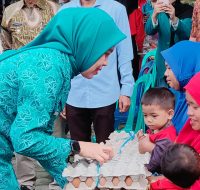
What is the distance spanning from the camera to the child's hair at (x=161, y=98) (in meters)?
3.55

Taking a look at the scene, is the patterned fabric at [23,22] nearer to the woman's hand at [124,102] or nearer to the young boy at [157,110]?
the woman's hand at [124,102]

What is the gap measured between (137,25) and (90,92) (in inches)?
117

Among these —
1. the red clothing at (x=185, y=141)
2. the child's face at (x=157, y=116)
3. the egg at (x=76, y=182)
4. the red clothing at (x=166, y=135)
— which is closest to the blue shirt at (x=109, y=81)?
the child's face at (x=157, y=116)

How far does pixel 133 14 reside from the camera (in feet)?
21.7

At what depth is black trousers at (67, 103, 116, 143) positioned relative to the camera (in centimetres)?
390

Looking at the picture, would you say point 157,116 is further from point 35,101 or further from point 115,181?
point 35,101

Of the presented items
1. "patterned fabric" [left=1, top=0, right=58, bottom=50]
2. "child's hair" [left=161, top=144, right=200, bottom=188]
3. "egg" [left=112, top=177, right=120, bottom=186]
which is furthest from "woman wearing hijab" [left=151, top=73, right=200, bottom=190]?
"patterned fabric" [left=1, top=0, right=58, bottom=50]

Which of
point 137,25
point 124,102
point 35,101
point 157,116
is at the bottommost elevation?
point 137,25

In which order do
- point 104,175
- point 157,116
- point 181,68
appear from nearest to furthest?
point 104,175 → point 181,68 → point 157,116

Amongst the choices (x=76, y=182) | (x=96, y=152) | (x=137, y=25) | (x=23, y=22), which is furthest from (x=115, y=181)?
(x=137, y=25)

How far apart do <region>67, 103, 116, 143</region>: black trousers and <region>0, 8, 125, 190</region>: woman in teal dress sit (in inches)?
56.6

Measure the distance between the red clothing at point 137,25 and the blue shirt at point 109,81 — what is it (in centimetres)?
268

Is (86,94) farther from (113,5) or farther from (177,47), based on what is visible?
(177,47)

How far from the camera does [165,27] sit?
4.11 metres
